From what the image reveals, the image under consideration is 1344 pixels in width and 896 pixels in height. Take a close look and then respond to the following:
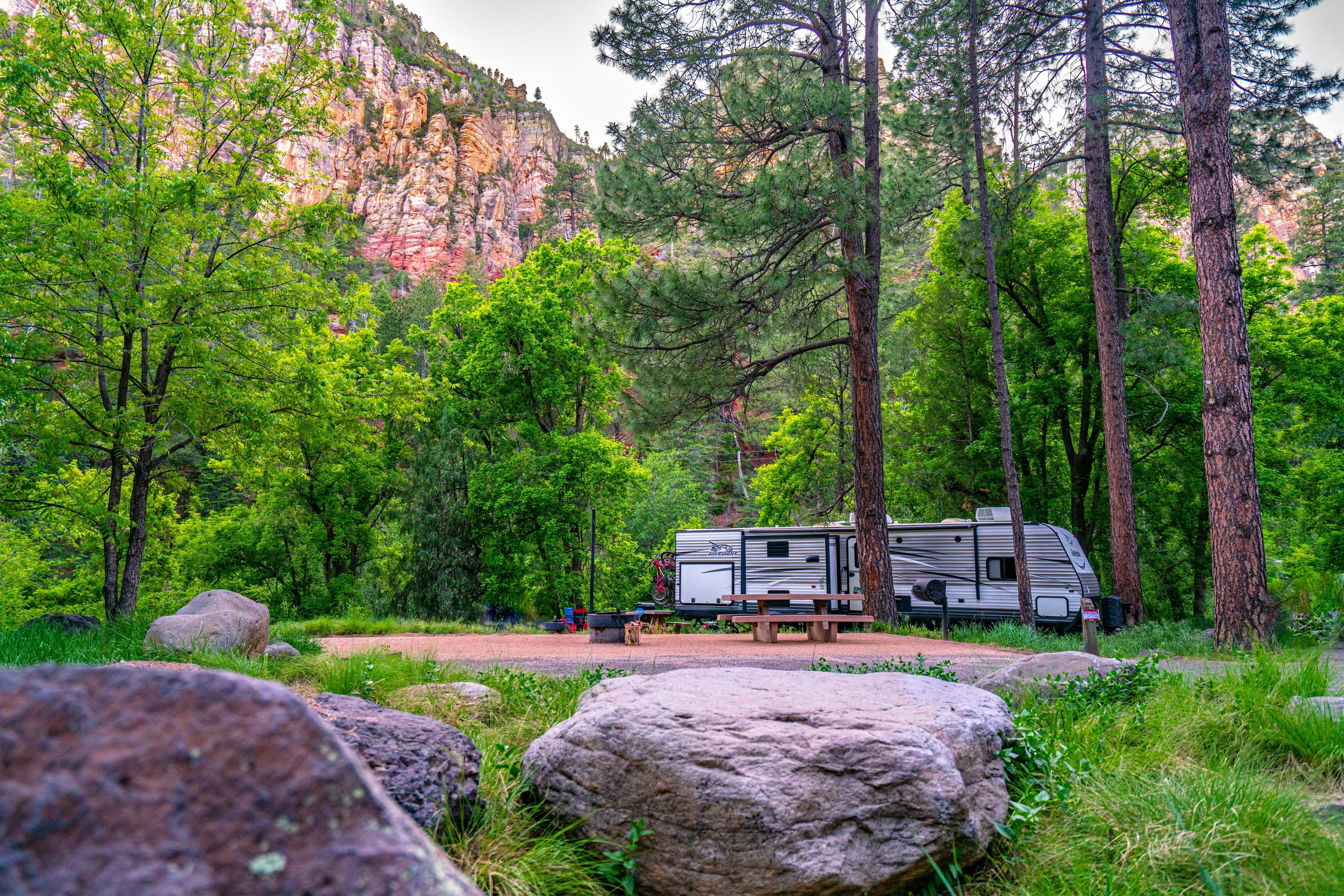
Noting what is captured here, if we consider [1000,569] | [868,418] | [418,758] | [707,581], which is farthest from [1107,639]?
[418,758]

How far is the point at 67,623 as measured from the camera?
9.84m

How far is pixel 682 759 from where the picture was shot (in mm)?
3232

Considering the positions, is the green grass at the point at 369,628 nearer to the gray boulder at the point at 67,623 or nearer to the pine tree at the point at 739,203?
the gray boulder at the point at 67,623

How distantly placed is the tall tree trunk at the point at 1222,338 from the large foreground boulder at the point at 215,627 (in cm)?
1126

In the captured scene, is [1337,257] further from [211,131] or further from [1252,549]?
[211,131]

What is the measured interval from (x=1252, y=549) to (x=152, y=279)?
49.0 ft

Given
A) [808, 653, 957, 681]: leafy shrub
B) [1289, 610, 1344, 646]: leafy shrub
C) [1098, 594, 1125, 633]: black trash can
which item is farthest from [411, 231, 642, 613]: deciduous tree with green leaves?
[1289, 610, 1344, 646]: leafy shrub

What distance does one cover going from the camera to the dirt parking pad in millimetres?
8320

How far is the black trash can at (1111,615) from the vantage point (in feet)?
49.8

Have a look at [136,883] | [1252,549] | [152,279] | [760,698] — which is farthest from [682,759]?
[152,279]

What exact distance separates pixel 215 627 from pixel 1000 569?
15.8 meters

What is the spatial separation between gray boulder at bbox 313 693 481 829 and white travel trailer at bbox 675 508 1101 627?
13.5 metres

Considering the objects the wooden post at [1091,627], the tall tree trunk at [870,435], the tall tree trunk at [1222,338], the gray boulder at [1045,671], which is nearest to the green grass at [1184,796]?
the gray boulder at [1045,671]

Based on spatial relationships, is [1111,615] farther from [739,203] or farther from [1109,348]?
[739,203]
